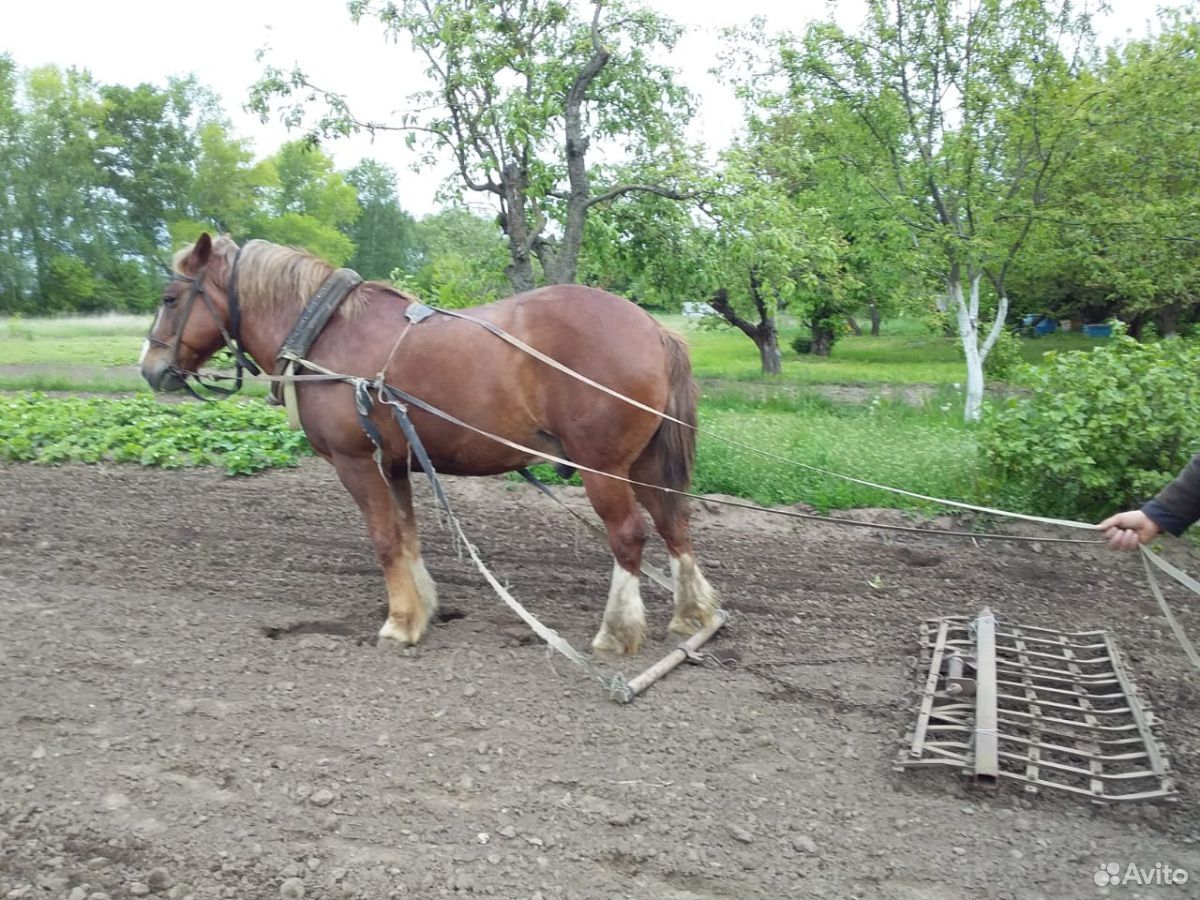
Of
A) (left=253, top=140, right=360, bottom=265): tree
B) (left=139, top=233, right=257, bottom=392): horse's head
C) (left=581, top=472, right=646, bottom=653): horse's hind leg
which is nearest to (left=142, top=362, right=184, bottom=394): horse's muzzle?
(left=139, top=233, right=257, bottom=392): horse's head

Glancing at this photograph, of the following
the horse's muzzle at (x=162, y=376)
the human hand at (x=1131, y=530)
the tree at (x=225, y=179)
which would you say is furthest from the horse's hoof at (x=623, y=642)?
the tree at (x=225, y=179)

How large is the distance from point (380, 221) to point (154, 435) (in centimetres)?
2528

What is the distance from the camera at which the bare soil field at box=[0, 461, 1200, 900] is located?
2832 millimetres

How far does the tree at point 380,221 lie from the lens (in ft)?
103

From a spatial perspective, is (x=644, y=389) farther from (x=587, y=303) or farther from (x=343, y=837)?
(x=343, y=837)

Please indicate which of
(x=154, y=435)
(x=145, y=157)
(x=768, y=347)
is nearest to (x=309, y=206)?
(x=145, y=157)

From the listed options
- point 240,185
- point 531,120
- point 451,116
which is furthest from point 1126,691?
point 240,185

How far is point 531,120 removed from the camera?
8.38 metres

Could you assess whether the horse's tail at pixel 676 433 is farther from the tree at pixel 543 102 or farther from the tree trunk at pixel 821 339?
the tree trunk at pixel 821 339

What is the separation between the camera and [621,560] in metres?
4.56

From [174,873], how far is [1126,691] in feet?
12.4

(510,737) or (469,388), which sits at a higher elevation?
(469,388)

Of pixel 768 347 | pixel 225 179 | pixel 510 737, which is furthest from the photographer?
pixel 225 179

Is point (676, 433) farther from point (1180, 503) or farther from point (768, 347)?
point (768, 347)
